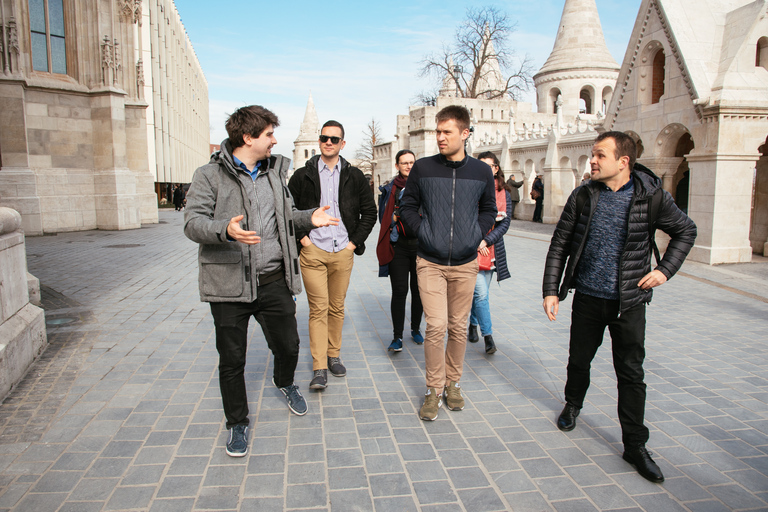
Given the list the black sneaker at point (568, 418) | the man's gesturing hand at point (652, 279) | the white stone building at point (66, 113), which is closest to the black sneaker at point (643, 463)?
the black sneaker at point (568, 418)

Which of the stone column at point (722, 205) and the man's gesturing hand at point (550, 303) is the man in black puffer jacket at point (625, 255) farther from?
the stone column at point (722, 205)

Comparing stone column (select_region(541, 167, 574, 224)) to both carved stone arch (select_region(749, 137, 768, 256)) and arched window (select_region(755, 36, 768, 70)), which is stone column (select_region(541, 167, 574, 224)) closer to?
carved stone arch (select_region(749, 137, 768, 256))

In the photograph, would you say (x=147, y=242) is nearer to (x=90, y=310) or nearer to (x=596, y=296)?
(x=90, y=310)

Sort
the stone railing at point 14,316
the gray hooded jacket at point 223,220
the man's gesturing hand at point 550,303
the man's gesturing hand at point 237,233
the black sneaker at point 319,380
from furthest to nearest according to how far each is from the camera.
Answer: the black sneaker at point 319,380
the stone railing at point 14,316
the man's gesturing hand at point 550,303
the gray hooded jacket at point 223,220
the man's gesturing hand at point 237,233

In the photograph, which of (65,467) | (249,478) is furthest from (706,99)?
(65,467)

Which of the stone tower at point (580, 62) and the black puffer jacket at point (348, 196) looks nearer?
the black puffer jacket at point (348, 196)

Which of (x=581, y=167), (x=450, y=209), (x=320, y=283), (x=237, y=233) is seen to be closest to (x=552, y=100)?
(x=581, y=167)

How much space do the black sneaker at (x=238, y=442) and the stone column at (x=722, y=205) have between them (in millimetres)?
10447

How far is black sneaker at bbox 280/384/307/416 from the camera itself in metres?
4.08

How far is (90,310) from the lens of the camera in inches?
279

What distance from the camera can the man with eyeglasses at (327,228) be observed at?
4.59m

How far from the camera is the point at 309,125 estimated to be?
329ft

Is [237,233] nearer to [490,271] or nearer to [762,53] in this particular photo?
[490,271]

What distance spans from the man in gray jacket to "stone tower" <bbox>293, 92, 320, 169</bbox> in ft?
319
